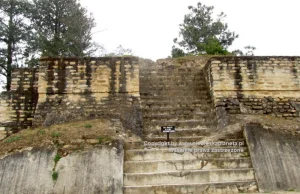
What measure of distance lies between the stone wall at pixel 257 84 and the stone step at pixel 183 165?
2427mm

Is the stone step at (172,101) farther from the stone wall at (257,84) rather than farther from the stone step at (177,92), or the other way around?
the stone wall at (257,84)

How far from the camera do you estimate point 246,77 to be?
7.89 m

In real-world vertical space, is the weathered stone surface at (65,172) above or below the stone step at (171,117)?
below

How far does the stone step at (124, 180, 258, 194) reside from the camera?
463 cm

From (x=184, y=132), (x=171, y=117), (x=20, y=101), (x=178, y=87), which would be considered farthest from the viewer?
(x=178, y=87)

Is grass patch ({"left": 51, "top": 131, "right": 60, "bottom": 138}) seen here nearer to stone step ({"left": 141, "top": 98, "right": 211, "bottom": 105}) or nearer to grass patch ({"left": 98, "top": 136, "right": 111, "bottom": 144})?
grass patch ({"left": 98, "top": 136, "right": 111, "bottom": 144})

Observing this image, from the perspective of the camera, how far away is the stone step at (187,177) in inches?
191

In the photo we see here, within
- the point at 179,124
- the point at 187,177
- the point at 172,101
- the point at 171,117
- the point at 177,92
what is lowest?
the point at 187,177

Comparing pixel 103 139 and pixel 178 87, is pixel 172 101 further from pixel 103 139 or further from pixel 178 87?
pixel 103 139

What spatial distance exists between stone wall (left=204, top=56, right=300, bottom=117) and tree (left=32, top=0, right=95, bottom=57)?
1119cm

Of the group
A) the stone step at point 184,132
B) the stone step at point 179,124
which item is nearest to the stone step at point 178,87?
the stone step at point 179,124

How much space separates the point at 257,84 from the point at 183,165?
12.5ft

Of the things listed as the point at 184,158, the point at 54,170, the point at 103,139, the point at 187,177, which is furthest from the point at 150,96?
the point at 54,170

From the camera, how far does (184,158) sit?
5.38 m
